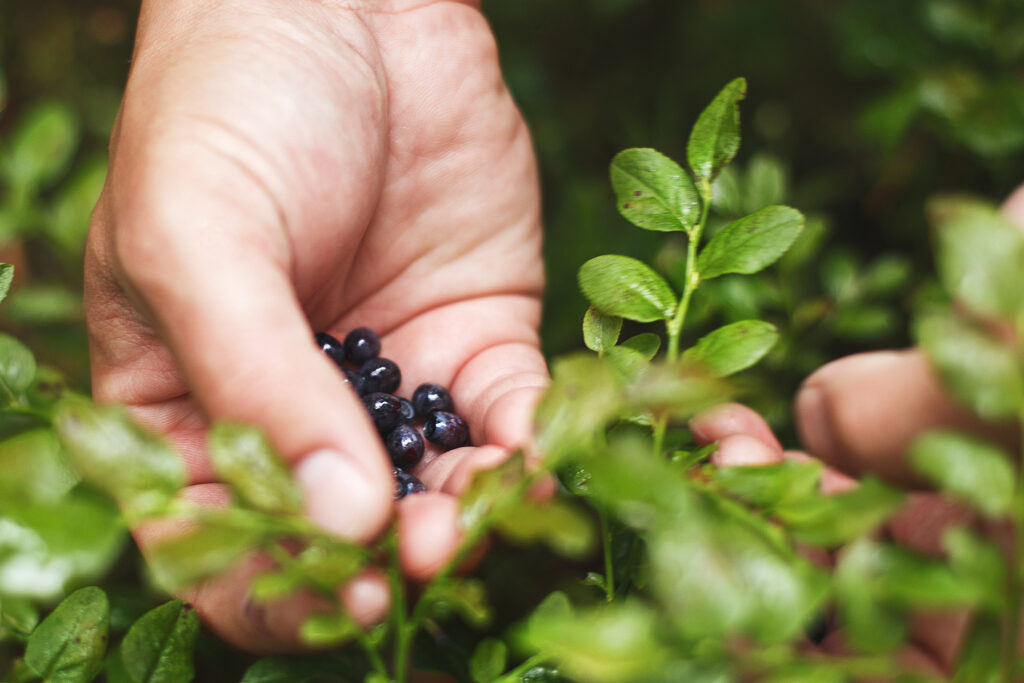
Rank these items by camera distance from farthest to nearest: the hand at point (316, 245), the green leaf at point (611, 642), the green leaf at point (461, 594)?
the hand at point (316, 245), the green leaf at point (461, 594), the green leaf at point (611, 642)

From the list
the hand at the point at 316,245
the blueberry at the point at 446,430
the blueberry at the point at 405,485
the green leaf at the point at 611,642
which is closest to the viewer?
the green leaf at the point at 611,642

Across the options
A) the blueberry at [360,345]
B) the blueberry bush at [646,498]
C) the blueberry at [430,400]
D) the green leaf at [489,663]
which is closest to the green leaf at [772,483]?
the blueberry bush at [646,498]

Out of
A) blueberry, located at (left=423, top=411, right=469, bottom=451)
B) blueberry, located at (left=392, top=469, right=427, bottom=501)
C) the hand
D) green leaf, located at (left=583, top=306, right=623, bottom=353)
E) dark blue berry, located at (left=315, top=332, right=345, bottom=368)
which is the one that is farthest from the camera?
dark blue berry, located at (left=315, top=332, right=345, bottom=368)

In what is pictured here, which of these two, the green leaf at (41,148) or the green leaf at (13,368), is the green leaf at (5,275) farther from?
the green leaf at (41,148)

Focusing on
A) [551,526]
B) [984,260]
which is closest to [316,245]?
[551,526]

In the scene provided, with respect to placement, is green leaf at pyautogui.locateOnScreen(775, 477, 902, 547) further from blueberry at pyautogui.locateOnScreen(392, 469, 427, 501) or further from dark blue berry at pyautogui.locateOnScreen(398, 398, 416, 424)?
dark blue berry at pyautogui.locateOnScreen(398, 398, 416, 424)

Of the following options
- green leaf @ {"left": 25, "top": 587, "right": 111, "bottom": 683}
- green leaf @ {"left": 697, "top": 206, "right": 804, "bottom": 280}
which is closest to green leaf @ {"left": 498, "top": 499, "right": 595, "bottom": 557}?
green leaf @ {"left": 697, "top": 206, "right": 804, "bottom": 280}

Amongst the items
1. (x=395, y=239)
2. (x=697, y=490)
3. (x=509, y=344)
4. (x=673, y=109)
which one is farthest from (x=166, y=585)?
(x=673, y=109)
